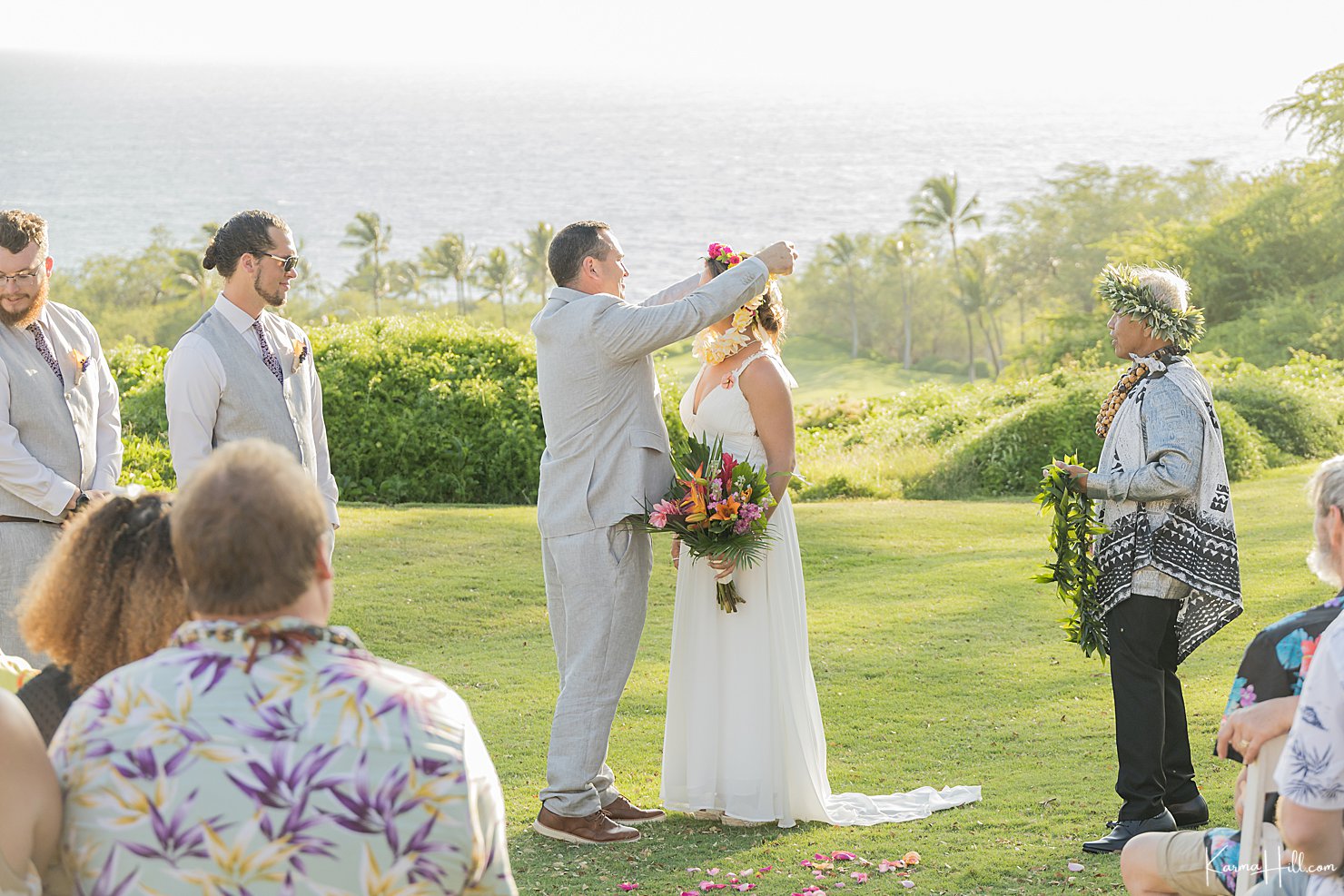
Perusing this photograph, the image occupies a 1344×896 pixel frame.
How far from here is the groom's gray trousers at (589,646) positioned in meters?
5.25

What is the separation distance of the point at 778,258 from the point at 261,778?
11.7ft

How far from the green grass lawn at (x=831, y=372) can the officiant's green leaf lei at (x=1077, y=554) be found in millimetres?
47207

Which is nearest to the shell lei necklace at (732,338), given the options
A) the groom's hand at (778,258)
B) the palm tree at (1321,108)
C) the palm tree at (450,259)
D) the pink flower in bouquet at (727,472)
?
the groom's hand at (778,258)

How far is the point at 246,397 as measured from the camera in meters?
4.93

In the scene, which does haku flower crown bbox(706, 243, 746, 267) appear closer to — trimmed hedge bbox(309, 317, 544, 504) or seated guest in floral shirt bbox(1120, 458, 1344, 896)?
seated guest in floral shirt bbox(1120, 458, 1344, 896)

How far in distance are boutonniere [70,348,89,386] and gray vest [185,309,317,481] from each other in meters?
0.43

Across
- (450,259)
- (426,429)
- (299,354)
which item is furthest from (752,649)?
(450,259)

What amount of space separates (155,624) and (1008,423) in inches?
676

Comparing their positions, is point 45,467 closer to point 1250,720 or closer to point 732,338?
point 732,338

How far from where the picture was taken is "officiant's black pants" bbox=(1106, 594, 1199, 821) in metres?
5.18

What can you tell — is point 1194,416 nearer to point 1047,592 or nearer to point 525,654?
point 525,654

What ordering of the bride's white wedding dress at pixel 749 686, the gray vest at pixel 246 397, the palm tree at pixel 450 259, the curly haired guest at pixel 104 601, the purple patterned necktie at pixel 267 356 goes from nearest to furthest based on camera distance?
the curly haired guest at pixel 104 601 → the gray vest at pixel 246 397 → the purple patterned necktie at pixel 267 356 → the bride's white wedding dress at pixel 749 686 → the palm tree at pixel 450 259

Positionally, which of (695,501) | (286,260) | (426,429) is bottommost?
(426,429)

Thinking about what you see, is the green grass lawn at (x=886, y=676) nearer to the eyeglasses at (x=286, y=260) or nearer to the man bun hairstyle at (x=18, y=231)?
the eyeglasses at (x=286, y=260)
